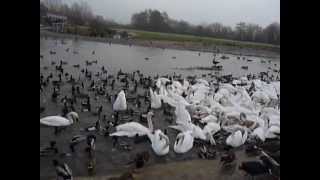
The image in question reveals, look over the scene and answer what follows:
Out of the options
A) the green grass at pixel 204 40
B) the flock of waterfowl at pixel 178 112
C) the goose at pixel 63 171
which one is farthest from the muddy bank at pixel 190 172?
the green grass at pixel 204 40

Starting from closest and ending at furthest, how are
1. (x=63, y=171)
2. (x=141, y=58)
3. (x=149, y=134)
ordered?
(x=63, y=171) → (x=149, y=134) → (x=141, y=58)

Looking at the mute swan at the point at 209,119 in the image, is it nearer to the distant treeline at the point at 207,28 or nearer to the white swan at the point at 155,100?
the white swan at the point at 155,100

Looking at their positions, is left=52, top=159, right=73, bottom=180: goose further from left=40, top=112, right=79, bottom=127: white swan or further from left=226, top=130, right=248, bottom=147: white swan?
left=226, top=130, right=248, bottom=147: white swan

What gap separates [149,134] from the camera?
84.3 inches

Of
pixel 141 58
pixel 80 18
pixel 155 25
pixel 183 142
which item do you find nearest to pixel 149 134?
pixel 183 142

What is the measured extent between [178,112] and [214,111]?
0.19 meters

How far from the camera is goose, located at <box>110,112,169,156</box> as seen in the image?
2123 mm

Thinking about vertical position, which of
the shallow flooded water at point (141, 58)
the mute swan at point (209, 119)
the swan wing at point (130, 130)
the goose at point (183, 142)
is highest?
the shallow flooded water at point (141, 58)

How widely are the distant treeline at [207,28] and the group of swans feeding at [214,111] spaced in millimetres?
234

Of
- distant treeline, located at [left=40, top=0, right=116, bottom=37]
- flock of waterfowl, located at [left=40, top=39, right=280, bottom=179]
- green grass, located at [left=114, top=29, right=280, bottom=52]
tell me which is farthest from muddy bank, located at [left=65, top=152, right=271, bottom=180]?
distant treeline, located at [left=40, top=0, right=116, bottom=37]

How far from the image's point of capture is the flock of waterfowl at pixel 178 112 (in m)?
2.12

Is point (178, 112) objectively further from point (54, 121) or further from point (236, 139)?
point (54, 121)

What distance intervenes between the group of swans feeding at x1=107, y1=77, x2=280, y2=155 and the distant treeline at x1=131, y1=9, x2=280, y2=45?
9.2 inches
